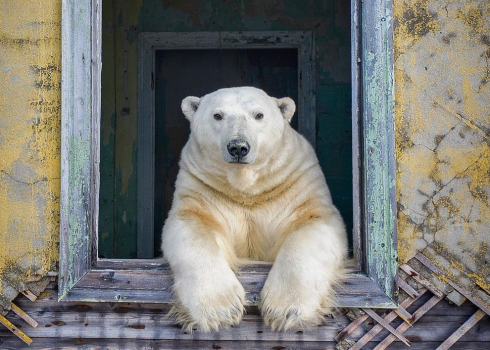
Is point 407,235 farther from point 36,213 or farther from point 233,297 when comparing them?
point 36,213

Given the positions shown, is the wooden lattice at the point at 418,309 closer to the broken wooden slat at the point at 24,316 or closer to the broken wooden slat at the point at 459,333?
the broken wooden slat at the point at 459,333

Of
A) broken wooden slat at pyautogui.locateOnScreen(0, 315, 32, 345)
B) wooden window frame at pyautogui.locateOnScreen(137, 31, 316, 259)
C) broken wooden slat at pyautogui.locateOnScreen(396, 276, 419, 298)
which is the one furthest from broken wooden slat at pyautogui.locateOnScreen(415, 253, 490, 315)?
wooden window frame at pyautogui.locateOnScreen(137, 31, 316, 259)

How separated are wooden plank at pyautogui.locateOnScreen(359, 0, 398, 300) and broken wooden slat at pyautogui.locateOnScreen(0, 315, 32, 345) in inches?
61.6

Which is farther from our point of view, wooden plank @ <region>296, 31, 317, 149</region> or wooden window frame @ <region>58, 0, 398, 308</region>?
wooden plank @ <region>296, 31, 317, 149</region>

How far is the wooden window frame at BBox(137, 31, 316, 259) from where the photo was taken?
490 centimetres

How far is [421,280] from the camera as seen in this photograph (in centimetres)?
286

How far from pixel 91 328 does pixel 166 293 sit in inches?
15.2

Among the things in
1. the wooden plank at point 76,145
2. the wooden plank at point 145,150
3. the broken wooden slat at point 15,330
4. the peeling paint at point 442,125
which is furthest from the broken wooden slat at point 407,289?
the wooden plank at point 145,150

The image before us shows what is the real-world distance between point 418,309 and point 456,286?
0.64ft

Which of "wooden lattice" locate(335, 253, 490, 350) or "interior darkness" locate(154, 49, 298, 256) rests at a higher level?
"interior darkness" locate(154, 49, 298, 256)

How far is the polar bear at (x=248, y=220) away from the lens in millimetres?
2686

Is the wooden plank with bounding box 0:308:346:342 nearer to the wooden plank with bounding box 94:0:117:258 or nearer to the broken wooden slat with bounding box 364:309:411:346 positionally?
the broken wooden slat with bounding box 364:309:411:346

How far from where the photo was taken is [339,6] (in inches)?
194

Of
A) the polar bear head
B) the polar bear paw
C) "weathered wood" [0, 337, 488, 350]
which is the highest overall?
the polar bear head
